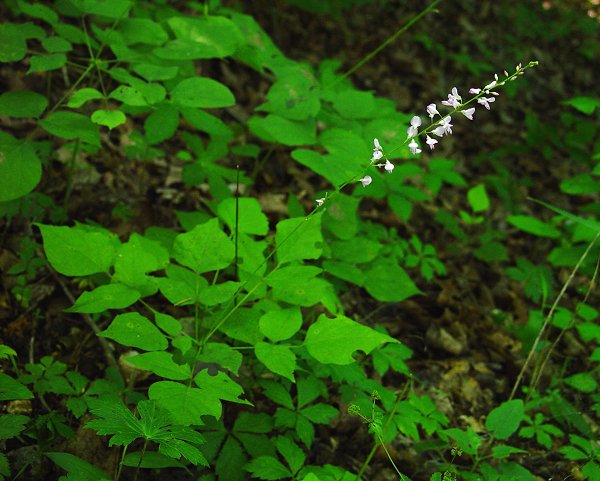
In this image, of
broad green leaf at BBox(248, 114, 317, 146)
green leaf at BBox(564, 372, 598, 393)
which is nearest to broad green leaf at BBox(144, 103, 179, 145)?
broad green leaf at BBox(248, 114, 317, 146)

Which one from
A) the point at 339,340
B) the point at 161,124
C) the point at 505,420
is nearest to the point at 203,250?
the point at 339,340

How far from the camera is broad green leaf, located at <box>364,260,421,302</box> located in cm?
218

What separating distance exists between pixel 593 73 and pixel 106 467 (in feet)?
24.4

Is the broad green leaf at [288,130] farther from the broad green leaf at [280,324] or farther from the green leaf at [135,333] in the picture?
the green leaf at [135,333]

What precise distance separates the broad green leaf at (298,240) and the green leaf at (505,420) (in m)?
0.87

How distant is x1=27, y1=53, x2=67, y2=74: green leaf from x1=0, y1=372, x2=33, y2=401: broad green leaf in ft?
3.50

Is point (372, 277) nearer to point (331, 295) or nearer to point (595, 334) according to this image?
point (331, 295)

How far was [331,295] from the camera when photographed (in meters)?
1.97

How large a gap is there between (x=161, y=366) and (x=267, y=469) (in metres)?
0.49

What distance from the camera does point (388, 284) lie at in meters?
2.21

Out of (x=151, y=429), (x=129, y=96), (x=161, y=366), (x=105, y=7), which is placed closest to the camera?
(x=151, y=429)

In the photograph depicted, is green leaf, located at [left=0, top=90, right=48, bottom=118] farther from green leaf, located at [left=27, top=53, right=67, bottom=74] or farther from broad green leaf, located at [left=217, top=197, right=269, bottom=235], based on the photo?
broad green leaf, located at [left=217, top=197, right=269, bottom=235]

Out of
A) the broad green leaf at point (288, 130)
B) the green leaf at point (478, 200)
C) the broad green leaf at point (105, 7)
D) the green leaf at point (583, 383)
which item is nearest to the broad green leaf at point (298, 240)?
the broad green leaf at point (288, 130)

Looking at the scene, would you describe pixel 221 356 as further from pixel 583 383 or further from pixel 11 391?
pixel 583 383
